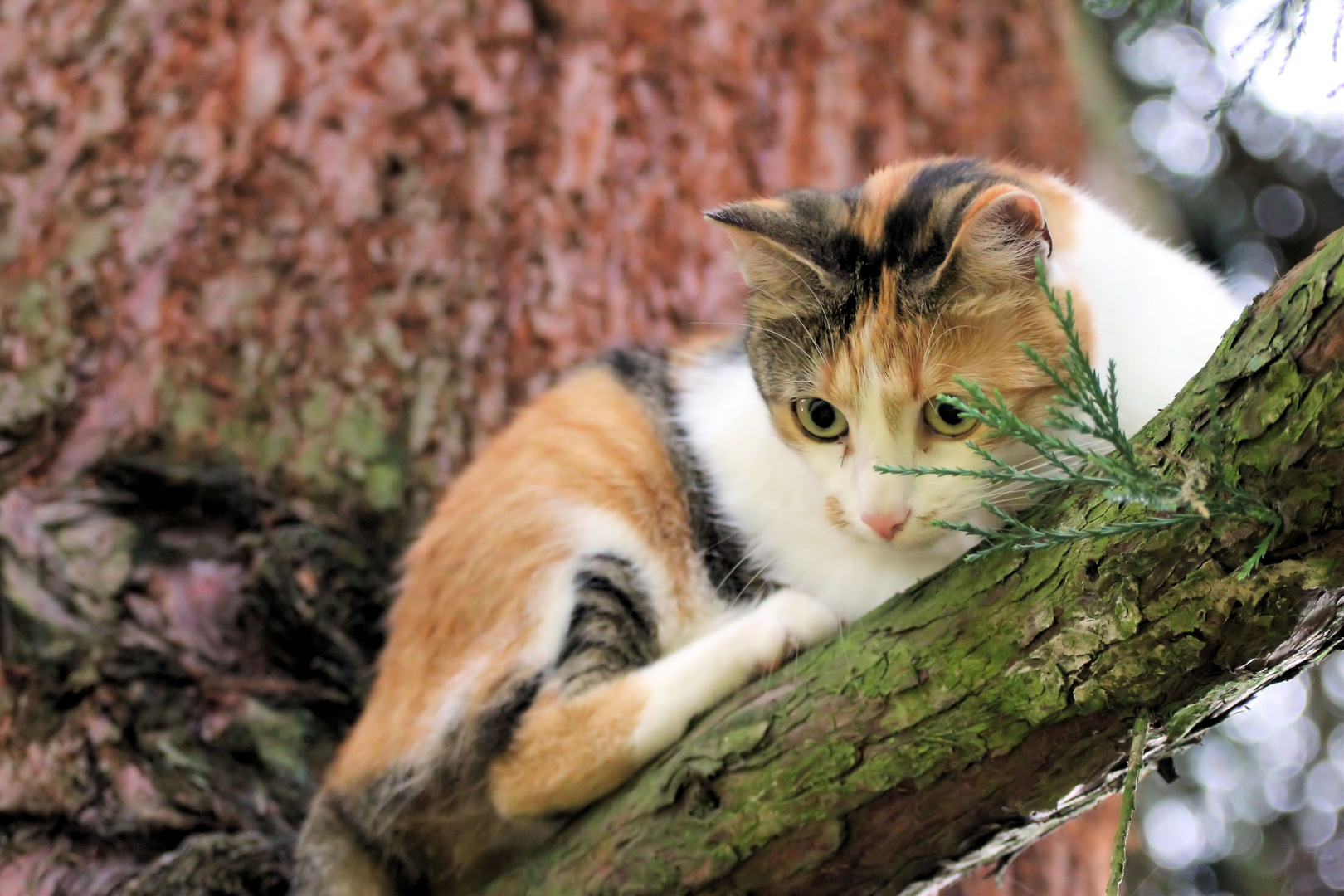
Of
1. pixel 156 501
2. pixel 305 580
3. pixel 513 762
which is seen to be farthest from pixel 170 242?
pixel 513 762

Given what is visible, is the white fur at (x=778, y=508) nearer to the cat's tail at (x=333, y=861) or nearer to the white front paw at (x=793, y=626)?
the white front paw at (x=793, y=626)

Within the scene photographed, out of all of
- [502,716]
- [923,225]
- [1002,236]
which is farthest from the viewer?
[502,716]

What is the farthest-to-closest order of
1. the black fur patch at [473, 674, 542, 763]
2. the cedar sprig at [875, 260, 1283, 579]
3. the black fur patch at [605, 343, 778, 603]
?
the black fur patch at [605, 343, 778, 603]
the black fur patch at [473, 674, 542, 763]
the cedar sprig at [875, 260, 1283, 579]

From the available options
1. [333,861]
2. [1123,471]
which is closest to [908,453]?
[1123,471]

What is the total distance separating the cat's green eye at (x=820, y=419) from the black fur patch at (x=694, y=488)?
1.18 feet

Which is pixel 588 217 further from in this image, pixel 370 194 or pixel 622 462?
pixel 622 462

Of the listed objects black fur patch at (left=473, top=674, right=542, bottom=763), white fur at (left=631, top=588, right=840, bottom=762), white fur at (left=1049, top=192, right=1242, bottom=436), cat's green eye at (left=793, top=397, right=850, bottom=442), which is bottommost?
black fur patch at (left=473, top=674, right=542, bottom=763)

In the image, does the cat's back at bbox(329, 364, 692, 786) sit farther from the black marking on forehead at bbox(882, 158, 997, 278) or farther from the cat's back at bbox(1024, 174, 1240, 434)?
the cat's back at bbox(1024, 174, 1240, 434)

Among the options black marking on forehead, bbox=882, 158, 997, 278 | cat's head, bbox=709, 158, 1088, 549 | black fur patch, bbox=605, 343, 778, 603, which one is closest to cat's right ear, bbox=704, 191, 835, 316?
cat's head, bbox=709, 158, 1088, 549

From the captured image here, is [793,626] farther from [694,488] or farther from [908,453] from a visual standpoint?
[694,488]

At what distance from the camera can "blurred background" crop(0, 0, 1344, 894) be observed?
2189mm

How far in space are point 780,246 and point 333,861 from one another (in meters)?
1.42

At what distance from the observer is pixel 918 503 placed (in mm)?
1593

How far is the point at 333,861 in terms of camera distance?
1.94 metres
